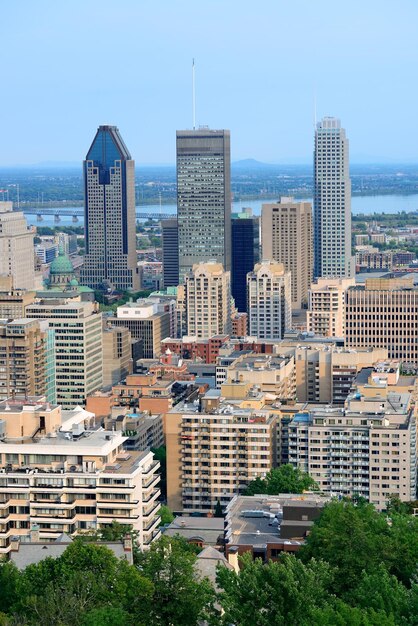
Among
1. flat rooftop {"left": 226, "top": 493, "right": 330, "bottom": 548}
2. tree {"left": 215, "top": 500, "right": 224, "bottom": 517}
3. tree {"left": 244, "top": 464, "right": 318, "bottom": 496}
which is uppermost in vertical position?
flat rooftop {"left": 226, "top": 493, "right": 330, "bottom": 548}

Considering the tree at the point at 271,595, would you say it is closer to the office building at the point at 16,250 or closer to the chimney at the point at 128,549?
the chimney at the point at 128,549

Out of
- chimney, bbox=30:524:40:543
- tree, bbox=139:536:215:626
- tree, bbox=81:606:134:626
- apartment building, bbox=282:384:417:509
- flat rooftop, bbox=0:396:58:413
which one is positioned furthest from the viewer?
apartment building, bbox=282:384:417:509

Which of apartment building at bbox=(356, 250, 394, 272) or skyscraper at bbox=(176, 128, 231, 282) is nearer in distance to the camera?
skyscraper at bbox=(176, 128, 231, 282)

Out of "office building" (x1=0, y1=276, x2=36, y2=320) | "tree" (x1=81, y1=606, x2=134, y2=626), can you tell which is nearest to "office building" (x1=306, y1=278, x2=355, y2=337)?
"office building" (x1=0, y1=276, x2=36, y2=320)

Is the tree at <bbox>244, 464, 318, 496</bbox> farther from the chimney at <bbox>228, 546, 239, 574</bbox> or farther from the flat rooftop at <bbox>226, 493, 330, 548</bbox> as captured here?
the chimney at <bbox>228, 546, 239, 574</bbox>

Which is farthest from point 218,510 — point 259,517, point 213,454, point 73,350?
point 73,350

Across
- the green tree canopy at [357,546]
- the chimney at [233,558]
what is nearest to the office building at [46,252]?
the chimney at [233,558]
